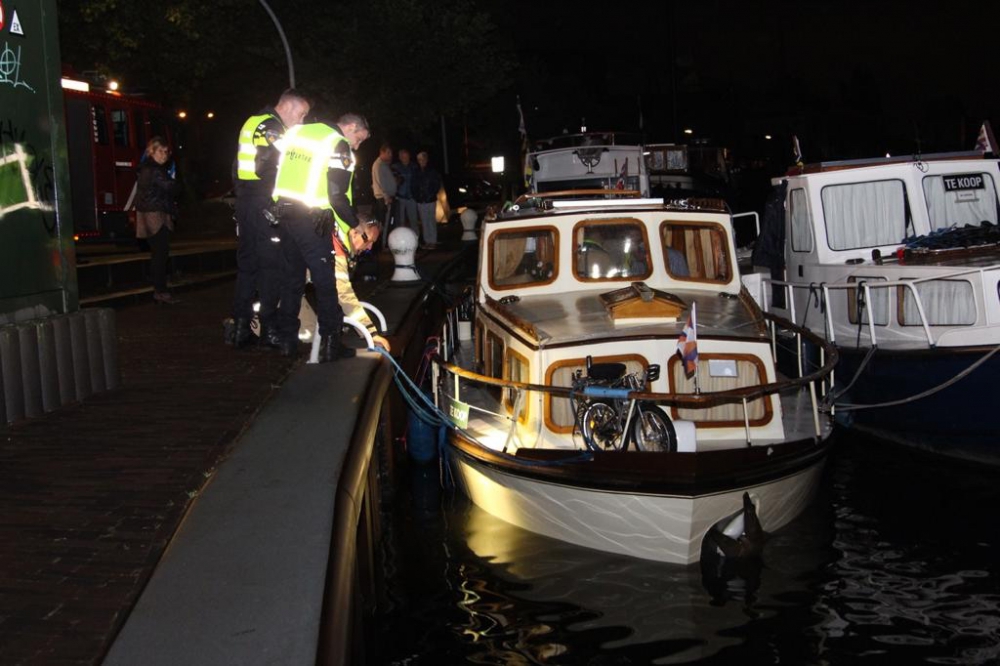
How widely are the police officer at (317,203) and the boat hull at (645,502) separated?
160 centimetres

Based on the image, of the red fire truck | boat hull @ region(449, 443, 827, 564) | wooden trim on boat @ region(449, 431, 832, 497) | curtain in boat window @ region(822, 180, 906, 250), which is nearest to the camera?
wooden trim on boat @ region(449, 431, 832, 497)

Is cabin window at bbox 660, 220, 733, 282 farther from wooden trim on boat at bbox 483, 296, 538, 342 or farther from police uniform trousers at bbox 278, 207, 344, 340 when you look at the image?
police uniform trousers at bbox 278, 207, 344, 340

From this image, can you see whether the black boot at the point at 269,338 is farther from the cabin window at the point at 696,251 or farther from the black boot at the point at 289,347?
the cabin window at the point at 696,251

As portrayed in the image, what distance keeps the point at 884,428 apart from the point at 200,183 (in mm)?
42139

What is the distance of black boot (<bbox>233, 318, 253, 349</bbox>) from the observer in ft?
34.4

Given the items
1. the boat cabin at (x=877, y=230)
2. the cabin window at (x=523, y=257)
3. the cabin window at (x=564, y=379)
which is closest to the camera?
the cabin window at (x=564, y=379)

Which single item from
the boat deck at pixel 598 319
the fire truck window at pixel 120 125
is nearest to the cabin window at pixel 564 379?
the boat deck at pixel 598 319

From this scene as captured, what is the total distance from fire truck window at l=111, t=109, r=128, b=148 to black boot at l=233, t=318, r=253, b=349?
1609 centimetres

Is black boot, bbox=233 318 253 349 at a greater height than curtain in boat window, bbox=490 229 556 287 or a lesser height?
lesser

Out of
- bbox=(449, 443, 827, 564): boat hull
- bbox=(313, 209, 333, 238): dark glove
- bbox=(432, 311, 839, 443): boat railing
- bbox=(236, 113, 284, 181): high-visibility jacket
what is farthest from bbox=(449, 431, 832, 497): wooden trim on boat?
bbox=(236, 113, 284, 181): high-visibility jacket

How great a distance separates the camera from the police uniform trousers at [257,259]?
973 centimetres

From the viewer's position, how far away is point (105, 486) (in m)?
6.27

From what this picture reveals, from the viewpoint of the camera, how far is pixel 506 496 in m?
9.27

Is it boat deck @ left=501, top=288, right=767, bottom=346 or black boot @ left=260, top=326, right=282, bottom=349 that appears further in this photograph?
black boot @ left=260, top=326, right=282, bottom=349
